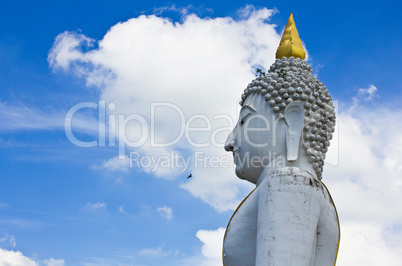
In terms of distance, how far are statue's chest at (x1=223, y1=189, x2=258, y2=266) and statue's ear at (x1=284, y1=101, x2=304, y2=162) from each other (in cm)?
85

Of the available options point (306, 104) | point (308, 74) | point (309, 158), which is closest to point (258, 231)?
point (309, 158)

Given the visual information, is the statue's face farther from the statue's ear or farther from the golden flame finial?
the golden flame finial

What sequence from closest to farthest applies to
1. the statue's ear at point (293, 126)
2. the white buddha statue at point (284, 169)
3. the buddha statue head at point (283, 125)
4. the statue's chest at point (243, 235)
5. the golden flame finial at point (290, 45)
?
the white buddha statue at point (284, 169), the statue's chest at point (243, 235), the statue's ear at point (293, 126), the buddha statue head at point (283, 125), the golden flame finial at point (290, 45)

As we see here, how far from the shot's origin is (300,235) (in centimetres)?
749

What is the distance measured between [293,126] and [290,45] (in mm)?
1796

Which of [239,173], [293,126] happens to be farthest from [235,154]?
[293,126]

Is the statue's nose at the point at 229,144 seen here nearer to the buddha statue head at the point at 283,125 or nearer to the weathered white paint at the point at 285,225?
the buddha statue head at the point at 283,125

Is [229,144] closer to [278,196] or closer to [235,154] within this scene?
[235,154]

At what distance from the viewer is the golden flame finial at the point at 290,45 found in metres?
9.79

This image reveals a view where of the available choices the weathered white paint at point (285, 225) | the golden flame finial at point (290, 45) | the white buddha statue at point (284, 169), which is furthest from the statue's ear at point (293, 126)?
the golden flame finial at point (290, 45)

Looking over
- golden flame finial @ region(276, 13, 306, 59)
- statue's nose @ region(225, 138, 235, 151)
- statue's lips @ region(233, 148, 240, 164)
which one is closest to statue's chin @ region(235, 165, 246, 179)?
statue's lips @ region(233, 148, 240, 164)

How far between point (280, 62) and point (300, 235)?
3.29 meters

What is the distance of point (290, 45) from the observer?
9.83 meters

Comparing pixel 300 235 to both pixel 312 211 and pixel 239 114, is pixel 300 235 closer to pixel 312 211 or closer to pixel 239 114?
pixel 312 211
